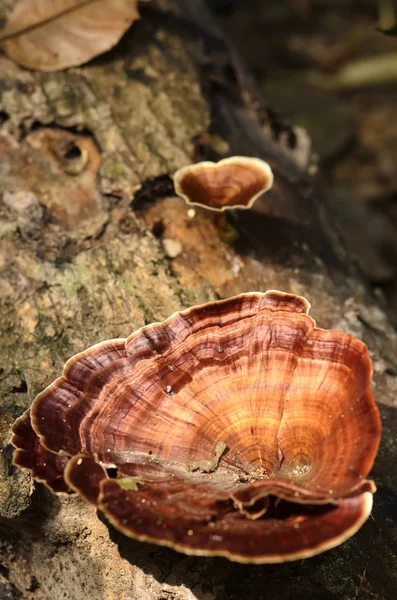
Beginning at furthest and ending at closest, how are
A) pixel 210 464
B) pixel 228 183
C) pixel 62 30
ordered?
1. pixel 62 30
2. pixel 228 183
3. pixel 210 464

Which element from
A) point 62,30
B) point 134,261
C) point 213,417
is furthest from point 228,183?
point 62,30

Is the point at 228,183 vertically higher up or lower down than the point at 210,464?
higher up

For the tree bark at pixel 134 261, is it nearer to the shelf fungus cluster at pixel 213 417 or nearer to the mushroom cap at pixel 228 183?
the mushroom cap at pixel 228 183

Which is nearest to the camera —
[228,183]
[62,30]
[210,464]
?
[210,464]

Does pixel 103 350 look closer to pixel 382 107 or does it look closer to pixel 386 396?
pixel 386 396

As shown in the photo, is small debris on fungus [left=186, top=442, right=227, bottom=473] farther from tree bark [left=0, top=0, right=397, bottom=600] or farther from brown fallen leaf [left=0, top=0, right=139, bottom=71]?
brown fallen leaf [left=0, top=0, right=139, bottom=71]

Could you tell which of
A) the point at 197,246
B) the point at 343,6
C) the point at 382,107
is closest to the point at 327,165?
the point at 382,107

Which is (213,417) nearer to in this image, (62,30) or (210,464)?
(210,464)
